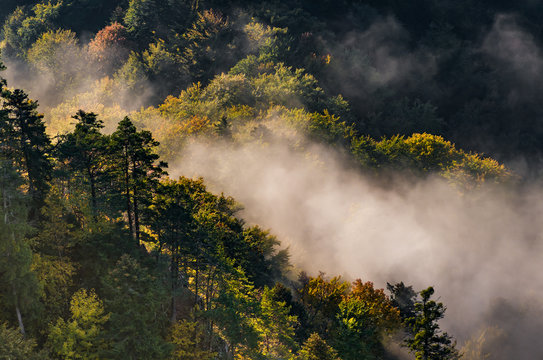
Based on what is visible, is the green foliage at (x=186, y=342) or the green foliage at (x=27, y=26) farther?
the green foliage at (x=27, y=26)

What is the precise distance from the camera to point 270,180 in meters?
74.3

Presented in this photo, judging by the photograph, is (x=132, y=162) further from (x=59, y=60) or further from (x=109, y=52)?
(x=59, y=60)

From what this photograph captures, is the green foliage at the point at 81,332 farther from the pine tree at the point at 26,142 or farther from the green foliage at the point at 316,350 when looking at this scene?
the green foliage at the point at 316,350

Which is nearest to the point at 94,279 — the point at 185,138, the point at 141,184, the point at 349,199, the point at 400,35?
the point at 141,184

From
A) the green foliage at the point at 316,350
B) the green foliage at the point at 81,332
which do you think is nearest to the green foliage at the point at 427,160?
the green foliage at the point at 316,350

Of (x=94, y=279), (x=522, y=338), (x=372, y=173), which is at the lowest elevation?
(x=94, y=279)

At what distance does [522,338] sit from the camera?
69875 millimetres

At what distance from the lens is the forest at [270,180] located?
1405 inches

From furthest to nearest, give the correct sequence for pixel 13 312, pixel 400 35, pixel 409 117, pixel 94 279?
pixel 400 35 < pixel 409 117 < pixel 94 279 < pixel 13 312

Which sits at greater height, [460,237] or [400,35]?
[400,35]

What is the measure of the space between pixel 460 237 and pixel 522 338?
58.8 feet

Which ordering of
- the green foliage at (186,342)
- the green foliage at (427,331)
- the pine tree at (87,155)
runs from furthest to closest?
1. the pine tree at (87,155)
2. the green foliage at (186,342)
3. the green foliage at (427,331)

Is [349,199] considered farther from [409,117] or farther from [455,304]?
[409,117]

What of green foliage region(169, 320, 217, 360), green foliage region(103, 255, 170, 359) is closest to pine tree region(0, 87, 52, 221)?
A: green foliage region(103, 255, 170, 359)
